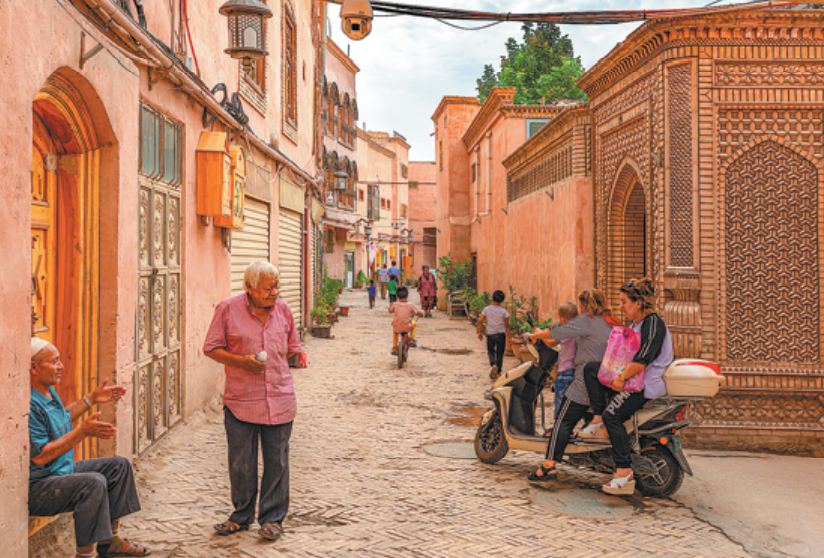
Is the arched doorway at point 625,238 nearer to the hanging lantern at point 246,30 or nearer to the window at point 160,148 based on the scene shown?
the hanging lantern at point 246,30

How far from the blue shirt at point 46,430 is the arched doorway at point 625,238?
786 cm

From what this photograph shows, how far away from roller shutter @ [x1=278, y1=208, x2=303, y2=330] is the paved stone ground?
5.55 metres

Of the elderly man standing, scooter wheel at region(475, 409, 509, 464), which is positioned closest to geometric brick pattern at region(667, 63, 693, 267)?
scooter wheel at region(475, 409, 509, 464)

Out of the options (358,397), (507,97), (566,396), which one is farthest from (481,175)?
(566,396)

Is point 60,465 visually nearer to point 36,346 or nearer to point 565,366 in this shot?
point 36,346

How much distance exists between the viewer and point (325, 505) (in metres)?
5.11

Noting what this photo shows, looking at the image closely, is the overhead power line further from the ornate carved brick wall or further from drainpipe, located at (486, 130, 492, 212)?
drainpipe, located at (486, 130, 492, 212)

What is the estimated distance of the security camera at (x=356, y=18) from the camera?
8008 millimetres

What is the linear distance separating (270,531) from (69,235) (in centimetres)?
244

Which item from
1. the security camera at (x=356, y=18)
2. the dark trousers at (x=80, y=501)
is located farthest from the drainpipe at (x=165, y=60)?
the dark trousers at (x=80, y=501)

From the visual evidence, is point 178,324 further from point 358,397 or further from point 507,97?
point 507,97

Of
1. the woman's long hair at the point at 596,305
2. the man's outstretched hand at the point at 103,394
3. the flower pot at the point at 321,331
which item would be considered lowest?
the flower pot at the point at 321,331

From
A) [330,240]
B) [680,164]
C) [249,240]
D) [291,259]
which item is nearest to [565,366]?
[680,164]

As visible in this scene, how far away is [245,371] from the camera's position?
4.34m
